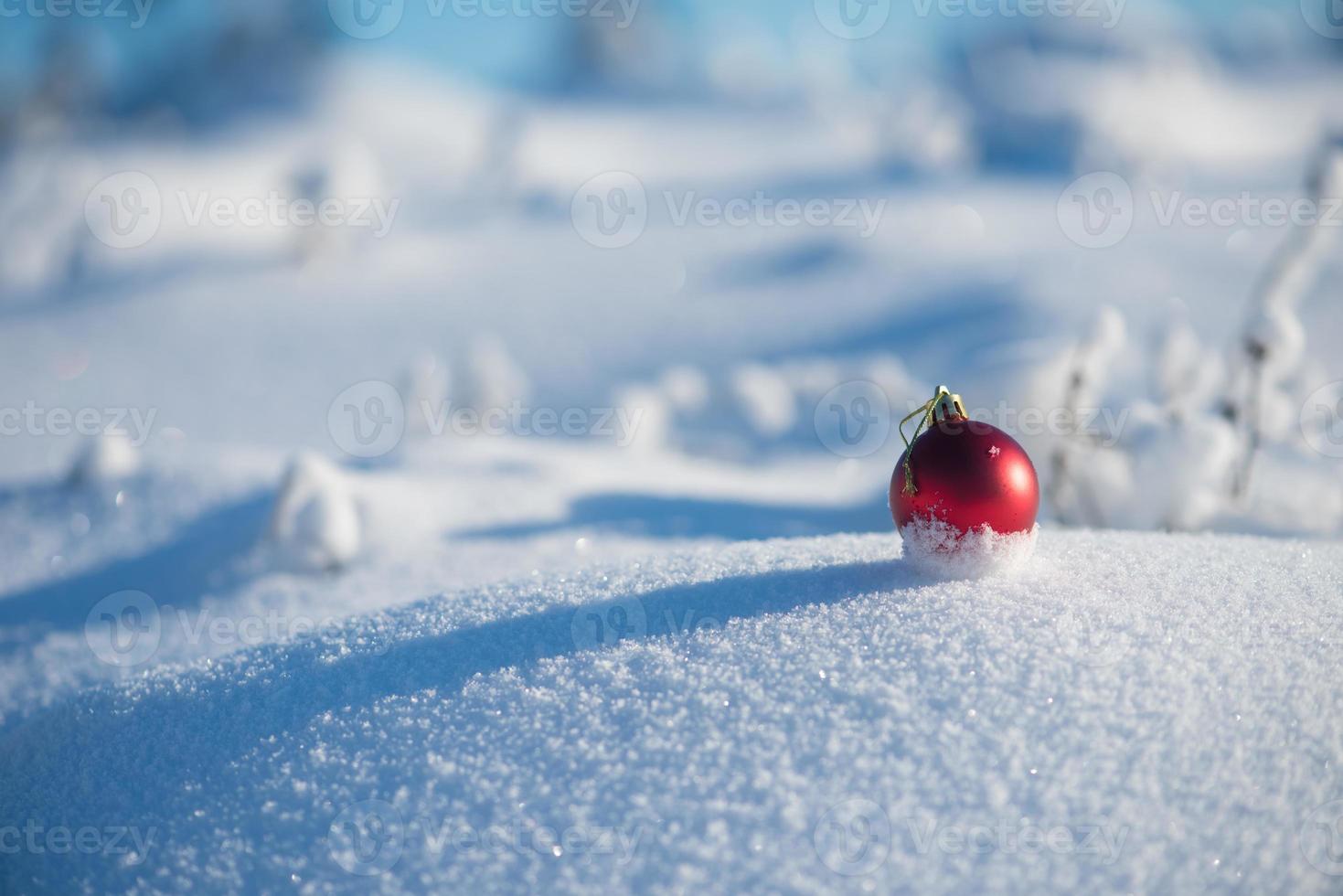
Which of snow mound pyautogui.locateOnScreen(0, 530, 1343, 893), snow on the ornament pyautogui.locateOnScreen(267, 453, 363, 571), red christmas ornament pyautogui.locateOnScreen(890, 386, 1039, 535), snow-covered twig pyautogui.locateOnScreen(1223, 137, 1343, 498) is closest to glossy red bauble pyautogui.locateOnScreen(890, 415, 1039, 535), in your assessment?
red christmas ornament pyautogui.locateOnScreen(890, 386, 1039, 535)

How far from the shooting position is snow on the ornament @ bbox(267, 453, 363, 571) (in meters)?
3.01

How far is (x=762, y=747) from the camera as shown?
1.32m

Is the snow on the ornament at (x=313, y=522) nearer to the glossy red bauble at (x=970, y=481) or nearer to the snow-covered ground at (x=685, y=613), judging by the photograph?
the snow-covered ground at (x=685, y=613)

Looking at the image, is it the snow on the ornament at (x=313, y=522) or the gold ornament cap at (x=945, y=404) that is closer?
the gold ornament cap at (x=945, y=404)

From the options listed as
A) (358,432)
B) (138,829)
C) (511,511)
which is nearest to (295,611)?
(511,511)

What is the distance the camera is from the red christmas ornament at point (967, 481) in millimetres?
1571

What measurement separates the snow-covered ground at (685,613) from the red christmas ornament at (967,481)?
0.14 metres

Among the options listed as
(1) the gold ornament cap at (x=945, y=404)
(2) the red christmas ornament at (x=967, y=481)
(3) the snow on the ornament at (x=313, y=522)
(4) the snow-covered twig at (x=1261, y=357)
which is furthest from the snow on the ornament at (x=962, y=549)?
(3) the snow on the ornament at (x=313, y=522)

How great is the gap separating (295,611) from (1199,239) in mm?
9987

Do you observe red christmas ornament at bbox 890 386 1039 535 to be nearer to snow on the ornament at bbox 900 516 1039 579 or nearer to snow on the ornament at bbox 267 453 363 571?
snow on the ornament at bbox 900 516 1039 579

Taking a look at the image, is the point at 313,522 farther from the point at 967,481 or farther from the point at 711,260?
the point at 711,260

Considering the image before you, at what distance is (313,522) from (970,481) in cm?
229

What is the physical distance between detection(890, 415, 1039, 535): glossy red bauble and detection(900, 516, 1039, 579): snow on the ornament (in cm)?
1

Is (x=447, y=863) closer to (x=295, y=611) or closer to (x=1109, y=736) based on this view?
(x=1109, y=736)
